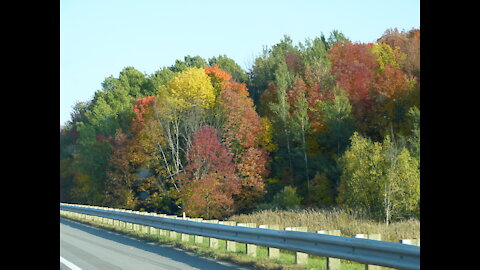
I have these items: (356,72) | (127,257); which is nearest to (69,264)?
(127,257)

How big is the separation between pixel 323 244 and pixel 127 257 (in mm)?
5891

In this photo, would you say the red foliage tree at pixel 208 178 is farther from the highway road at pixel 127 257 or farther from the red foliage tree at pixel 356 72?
the highway road at pixel 127 257

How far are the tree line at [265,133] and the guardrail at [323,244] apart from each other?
33.8 meters

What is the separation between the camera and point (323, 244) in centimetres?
1073

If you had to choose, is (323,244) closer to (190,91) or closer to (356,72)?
(356,72)

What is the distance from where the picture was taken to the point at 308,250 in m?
11.2

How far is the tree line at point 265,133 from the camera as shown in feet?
193

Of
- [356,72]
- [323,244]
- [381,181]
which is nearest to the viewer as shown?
[323,244]

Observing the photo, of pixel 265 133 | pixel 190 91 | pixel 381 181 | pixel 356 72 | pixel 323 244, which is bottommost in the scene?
pixel 381 181

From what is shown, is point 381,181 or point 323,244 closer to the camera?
point 323,244
